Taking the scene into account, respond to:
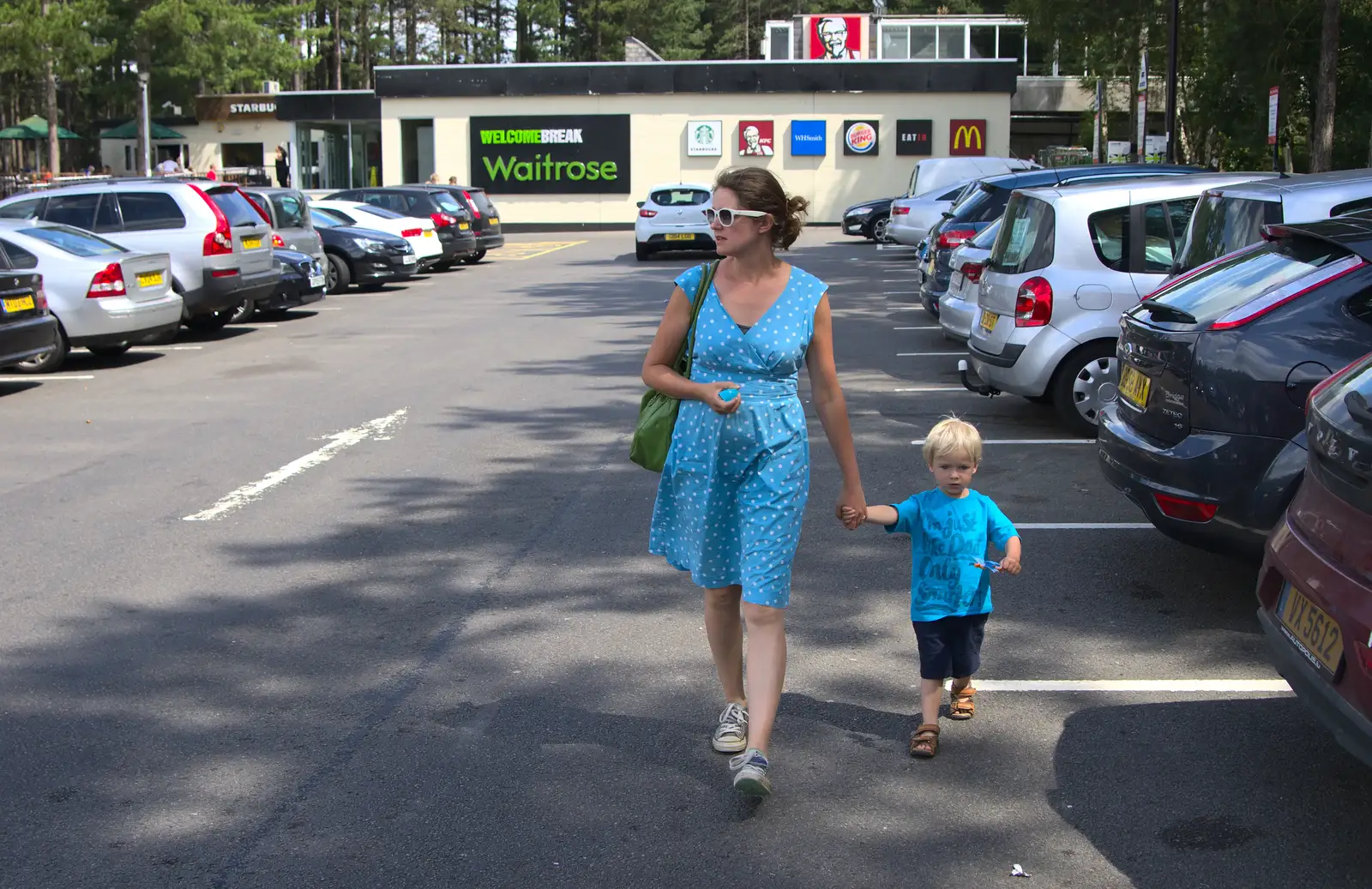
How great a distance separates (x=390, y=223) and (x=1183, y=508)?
66.4ft

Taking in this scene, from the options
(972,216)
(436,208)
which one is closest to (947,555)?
(972,216)

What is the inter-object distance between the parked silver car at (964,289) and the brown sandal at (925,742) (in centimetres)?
765

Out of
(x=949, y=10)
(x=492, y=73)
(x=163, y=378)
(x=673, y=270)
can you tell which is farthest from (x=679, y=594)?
(x=949, y=10)

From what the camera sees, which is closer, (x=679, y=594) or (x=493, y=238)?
(x=679, y=594)

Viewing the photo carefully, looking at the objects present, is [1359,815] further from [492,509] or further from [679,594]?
[492,509]

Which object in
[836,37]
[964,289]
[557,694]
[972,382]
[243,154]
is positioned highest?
[836,37]

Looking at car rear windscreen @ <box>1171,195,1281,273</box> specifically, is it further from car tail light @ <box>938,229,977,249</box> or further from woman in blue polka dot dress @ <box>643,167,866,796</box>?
car tail light @ <box>938,229,977,249</box>

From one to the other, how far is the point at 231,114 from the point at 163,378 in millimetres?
50251

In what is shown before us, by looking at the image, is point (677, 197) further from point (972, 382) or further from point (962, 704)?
point (962, 704)

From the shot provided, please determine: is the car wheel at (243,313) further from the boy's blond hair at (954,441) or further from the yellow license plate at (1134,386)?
the boy's blond hair at (954,441)

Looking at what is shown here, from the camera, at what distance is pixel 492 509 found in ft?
25.8

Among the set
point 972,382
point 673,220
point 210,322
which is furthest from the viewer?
point 673,220

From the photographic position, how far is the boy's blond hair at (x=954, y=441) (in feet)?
14.6

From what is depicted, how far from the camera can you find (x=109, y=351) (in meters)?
15.5
